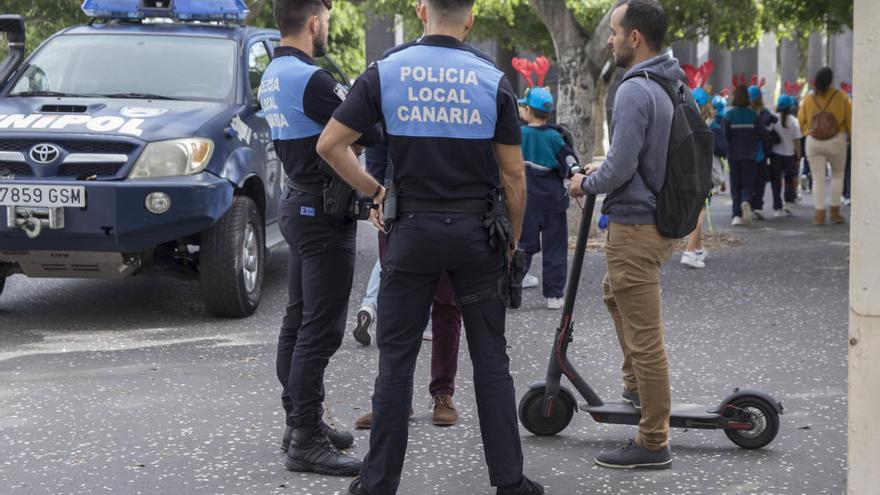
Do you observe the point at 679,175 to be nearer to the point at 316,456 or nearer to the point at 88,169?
the point at 316,456

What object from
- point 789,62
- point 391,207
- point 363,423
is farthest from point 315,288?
point 789,62

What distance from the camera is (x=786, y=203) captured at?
52.6 ft

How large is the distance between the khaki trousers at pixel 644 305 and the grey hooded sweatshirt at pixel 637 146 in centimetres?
8

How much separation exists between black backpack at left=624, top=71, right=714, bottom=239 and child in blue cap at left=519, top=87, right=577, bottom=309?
13.2 feet

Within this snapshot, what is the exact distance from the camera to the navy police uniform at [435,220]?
4.13 m

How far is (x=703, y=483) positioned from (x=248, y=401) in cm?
234

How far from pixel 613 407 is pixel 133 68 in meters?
4.71

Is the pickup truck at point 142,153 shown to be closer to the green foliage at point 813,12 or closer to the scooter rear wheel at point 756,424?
the scooter rear wheel at point 756,424

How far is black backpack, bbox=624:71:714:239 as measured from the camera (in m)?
4.75

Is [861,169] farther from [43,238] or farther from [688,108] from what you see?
[43,238]

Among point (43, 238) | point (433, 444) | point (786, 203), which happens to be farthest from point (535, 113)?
point (786, 203)

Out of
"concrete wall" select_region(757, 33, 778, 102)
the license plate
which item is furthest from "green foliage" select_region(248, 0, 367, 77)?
"concrete wall" select_region(757, 33, 778, 102)

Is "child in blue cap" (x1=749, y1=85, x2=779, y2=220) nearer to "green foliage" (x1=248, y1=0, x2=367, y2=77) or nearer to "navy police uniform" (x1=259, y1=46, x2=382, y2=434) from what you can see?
"green foliage" (x1=248, y1=0, x2=367, y2=77)

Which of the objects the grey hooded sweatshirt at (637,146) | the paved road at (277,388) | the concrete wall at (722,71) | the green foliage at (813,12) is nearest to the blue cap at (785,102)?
the green foliage at (813,12)
